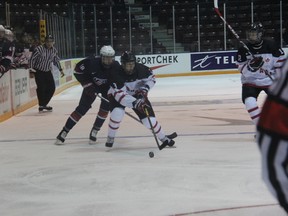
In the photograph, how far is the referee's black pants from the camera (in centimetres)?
883

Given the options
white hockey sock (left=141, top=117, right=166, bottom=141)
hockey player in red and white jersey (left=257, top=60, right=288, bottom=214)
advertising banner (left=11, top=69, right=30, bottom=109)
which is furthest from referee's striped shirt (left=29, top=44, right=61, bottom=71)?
hockey player in red and white jersey (left=257, top=60, right=288, bottom=214)

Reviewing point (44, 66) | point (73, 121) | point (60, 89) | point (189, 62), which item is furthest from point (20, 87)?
point (189, 62)

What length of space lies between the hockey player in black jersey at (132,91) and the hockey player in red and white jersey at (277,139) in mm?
3908

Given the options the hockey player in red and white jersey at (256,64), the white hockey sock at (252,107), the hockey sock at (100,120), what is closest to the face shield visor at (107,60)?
the hockey sock at (100,120)

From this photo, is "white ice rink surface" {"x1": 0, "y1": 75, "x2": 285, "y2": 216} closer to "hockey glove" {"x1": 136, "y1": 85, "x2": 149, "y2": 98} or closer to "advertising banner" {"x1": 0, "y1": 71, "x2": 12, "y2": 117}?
"advertising banner" {"x1": 0, "y1": 71, "x2": 12, "y2": 117}

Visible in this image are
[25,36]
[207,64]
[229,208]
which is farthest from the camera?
[207,64]

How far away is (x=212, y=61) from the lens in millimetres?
16797

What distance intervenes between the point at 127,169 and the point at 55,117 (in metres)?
4.02

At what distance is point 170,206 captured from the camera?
9.78ft

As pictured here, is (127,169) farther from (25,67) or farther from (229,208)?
(25,67)

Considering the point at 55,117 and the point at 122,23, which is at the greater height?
the point at 122,23

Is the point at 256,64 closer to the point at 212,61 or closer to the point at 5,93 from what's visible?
the point at 5,93

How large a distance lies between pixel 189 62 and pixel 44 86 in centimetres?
848

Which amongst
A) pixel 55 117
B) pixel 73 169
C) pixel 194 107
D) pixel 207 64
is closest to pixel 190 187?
pixel 73 169
